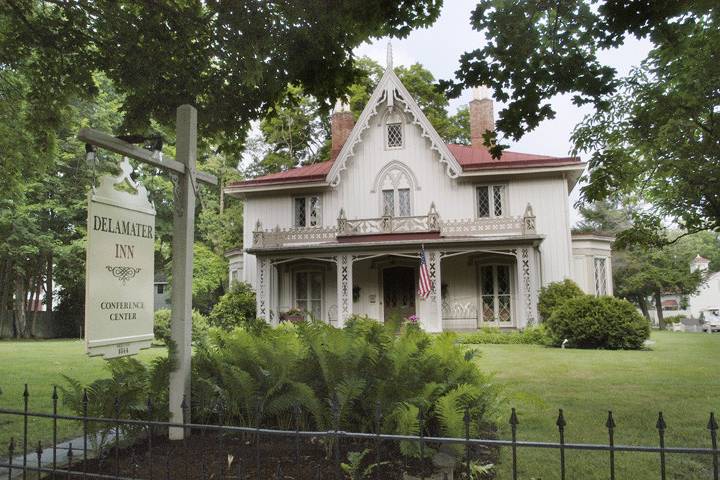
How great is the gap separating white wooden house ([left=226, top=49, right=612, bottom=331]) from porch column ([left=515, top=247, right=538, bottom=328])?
52mm

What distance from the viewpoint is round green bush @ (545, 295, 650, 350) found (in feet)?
50.2

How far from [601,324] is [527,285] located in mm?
5837

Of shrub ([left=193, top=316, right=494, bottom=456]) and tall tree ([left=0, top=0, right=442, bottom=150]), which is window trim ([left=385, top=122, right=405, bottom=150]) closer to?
tall tree ([left=0, top=0, right=442, bottom=150])

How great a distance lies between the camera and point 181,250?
513 cm

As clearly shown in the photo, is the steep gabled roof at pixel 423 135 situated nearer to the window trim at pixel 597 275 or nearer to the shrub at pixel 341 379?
the window trim at pixel 597 275

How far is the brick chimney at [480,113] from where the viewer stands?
27031 mm

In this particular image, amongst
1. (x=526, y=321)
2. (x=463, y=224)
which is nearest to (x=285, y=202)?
(x=463, y=224)

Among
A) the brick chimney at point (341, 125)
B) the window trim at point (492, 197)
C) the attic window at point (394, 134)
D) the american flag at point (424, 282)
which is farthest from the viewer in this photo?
the brick chimney at point (341, 125)

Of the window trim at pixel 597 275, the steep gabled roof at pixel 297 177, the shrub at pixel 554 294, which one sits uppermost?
the steep gabled roof at pixel 297 177

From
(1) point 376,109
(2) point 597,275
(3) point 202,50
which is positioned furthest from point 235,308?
(3) point 202,50

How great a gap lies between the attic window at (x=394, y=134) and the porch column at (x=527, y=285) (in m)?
7.41

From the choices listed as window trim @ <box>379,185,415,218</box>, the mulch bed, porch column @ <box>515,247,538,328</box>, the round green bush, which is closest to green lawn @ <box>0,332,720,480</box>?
the mulch bed

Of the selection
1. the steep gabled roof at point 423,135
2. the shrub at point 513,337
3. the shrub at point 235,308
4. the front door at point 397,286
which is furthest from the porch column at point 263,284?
the shrub at point 513,337

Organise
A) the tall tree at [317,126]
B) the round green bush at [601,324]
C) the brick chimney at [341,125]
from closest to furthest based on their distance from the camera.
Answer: the round green bush at [601,324], the brick chimney at [341,125], the tall tree at [317,126]
